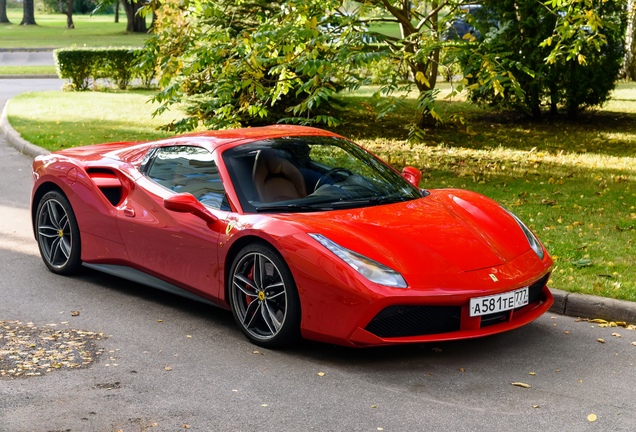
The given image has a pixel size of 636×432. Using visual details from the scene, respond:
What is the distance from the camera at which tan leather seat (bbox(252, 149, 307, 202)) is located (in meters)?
6.41

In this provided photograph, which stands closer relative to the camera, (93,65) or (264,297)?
(264,297)

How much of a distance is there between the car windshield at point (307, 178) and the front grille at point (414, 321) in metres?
1.06

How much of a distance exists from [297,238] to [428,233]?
86 centimetres

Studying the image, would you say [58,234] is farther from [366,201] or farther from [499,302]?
[499,302]

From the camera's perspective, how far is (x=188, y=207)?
630 centimetres

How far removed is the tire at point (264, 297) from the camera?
18.8 ft

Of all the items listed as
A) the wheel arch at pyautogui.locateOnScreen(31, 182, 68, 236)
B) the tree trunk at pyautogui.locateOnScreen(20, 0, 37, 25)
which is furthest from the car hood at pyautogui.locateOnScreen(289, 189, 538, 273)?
the tree trunk at pyautogui.locateOnScreen(20, 0, 37, 25)

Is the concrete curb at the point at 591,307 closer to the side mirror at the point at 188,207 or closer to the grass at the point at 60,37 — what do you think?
the side mirror at the point at 188,207

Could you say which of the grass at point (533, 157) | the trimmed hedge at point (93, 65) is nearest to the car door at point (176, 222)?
the grass at point (533, 157)

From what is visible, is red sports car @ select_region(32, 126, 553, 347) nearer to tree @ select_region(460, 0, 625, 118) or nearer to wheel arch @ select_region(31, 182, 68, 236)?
wheel arch @ select_region(31, 182, 68, 236)

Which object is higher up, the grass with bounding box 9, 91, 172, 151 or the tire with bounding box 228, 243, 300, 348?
the tire with bounding box 228, 243, 300, 348

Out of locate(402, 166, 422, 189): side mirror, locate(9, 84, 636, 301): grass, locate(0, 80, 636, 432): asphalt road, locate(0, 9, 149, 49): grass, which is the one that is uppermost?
locate(402, 166, 422, 189): side mirror

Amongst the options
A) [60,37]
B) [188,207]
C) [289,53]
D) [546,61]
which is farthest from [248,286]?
[60,37]

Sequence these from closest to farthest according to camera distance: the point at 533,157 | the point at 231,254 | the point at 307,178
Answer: the point at 231,254 → the point at 307,178 → the point at 533,157
